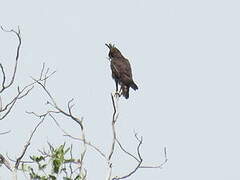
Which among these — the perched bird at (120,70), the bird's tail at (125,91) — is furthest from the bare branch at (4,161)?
the perched bird at (120,70)

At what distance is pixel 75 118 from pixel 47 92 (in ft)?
1.30

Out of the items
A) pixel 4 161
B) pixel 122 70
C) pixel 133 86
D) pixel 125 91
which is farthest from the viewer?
pixel 122 70

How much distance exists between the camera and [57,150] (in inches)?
248

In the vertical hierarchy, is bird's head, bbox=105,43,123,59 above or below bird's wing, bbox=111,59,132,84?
above

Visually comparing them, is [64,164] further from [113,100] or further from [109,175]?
[113,100]

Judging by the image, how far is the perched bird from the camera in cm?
1255

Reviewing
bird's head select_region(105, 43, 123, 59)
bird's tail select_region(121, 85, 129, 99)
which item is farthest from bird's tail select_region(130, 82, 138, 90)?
bird's head select_region(105, 43, 123, 59)

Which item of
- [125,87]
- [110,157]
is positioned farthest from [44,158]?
[125,87]

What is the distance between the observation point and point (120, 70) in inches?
497

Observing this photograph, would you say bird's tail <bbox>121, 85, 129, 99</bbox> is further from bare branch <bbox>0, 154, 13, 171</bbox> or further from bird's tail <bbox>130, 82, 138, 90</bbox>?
bare branch <bbox>0, 154, 13, 171</bbox>

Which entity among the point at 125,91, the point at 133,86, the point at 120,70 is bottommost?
the point at 125,91

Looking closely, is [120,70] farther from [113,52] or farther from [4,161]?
[4,161]

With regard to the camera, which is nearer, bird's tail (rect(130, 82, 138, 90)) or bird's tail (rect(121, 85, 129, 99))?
bird's tail (rect(121, 85, 129, 99))

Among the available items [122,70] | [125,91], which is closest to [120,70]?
[122,70]
